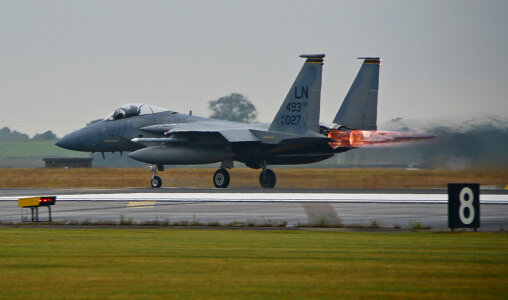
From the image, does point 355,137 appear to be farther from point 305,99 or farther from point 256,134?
point 256,134

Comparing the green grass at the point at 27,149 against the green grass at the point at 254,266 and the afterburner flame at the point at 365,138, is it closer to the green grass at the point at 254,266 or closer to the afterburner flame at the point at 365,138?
the afterburner flame at the point at 365,138

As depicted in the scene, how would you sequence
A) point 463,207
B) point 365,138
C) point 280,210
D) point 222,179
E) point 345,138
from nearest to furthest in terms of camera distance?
point 463,207 → point 280,210 → point 365,138 → point 345,138 → point 222,179

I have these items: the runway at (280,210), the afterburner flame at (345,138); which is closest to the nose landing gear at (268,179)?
the afterburner flame at (345,138)

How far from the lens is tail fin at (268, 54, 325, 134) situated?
37.4 m

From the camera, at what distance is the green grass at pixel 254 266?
9.33 metres

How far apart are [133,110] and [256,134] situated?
7.51 m

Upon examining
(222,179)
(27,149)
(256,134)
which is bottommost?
(222,179)

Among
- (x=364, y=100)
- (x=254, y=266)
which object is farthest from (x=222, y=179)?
(x=254, y=266)

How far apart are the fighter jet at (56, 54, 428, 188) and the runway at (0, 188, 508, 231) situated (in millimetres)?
6166

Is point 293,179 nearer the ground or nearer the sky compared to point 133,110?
nearer the ground

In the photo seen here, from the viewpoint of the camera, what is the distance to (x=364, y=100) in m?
40.6

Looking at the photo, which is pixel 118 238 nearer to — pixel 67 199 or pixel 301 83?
pixel 67 199

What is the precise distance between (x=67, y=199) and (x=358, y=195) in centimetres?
1117

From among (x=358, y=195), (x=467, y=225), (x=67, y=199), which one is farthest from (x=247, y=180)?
(x=467, y=225)
